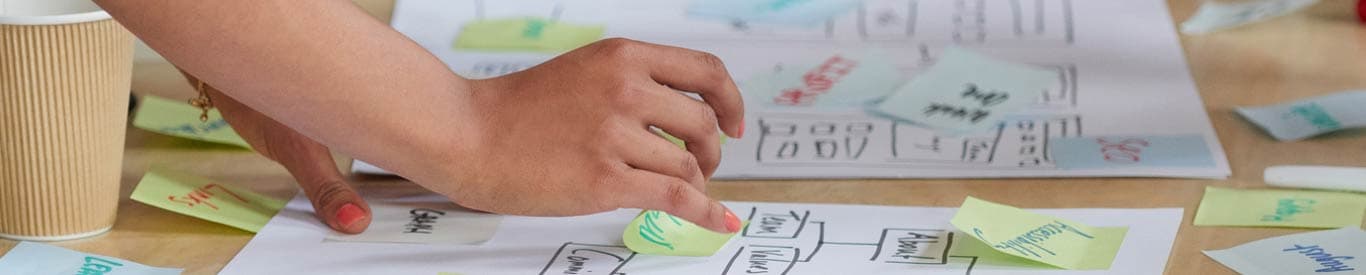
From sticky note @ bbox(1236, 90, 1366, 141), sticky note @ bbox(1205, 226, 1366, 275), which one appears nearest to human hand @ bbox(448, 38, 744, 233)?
sticky note @ bbox(1205, 226, 1366, 275)

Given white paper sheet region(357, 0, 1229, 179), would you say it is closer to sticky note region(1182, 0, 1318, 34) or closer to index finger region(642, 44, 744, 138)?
sticky note region(1182, 0, 1318, 34)

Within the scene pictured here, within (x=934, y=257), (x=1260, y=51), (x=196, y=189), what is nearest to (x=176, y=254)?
(x=196, y=189)

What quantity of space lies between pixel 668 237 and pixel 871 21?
50 cm

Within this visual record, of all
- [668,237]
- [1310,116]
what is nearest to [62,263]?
[668,237]

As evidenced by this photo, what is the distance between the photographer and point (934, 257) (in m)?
0.78

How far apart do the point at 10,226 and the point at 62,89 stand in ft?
0.28

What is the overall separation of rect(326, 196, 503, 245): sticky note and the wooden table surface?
0.05 meters

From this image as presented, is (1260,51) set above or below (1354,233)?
above

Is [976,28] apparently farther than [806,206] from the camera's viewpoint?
Yes

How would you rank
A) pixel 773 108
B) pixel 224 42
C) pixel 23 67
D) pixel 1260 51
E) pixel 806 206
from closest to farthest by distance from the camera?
pixel 224 42, pixel 23 67, pixel 806 206, pixel 773 108, pixel 1260 51

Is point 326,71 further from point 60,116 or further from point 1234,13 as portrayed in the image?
point 1234,13

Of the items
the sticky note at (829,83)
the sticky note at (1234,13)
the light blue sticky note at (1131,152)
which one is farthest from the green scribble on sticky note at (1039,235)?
the sticky note at (1234,13)

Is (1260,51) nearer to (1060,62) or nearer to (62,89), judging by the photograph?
(1060,62)

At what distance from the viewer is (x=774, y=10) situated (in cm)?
128
